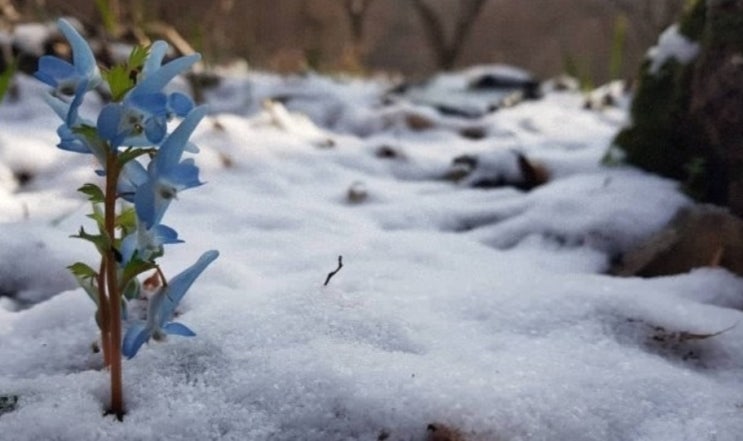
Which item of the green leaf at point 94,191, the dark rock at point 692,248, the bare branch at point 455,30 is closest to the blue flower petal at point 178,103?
the green leaf at point 94,191

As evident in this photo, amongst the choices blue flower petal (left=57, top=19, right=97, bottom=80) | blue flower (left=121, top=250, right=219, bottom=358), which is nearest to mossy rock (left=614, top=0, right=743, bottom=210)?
blue flower (left=121, top=250, right=219, bottom=358)

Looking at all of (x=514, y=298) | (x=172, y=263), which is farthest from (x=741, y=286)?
(x=172, y=263)

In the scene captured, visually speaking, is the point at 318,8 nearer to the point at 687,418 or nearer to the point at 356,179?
the point at 356,179

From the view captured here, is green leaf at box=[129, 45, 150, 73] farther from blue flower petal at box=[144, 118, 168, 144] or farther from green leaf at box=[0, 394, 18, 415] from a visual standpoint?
green leaf at box=[0, 394, 18, 415]

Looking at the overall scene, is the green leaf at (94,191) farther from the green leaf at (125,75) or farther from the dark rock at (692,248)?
the dark rock at (692,248)

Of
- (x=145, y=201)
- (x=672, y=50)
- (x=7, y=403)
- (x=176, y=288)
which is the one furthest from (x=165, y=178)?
(x=672, y=50)
